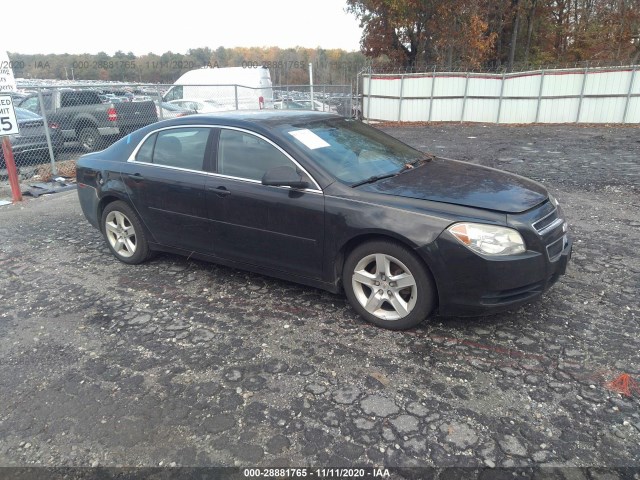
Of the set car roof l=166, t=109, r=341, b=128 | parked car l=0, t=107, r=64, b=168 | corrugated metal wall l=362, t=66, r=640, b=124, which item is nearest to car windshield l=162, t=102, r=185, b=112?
parked car l=0, t=107, r=64, b=168

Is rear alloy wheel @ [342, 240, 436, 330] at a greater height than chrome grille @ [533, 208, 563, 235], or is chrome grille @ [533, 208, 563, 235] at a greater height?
chrome grille @ [533, 208, 563, 235]

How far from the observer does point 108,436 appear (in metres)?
2.60

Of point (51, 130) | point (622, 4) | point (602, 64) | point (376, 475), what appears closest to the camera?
point (376, 475)

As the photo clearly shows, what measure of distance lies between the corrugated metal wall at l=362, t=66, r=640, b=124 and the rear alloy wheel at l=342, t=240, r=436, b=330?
57.8 ft

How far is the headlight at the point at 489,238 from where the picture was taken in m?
3.13

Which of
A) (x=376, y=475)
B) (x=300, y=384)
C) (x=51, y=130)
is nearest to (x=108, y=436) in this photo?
(x=300, y=384)

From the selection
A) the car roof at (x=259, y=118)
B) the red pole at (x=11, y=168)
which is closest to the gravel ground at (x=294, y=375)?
the car roof at (x=259, y=118)

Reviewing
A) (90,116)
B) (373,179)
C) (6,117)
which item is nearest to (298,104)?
(90,116)

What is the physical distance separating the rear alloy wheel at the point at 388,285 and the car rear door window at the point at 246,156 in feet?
3.22

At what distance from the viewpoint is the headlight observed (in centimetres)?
313

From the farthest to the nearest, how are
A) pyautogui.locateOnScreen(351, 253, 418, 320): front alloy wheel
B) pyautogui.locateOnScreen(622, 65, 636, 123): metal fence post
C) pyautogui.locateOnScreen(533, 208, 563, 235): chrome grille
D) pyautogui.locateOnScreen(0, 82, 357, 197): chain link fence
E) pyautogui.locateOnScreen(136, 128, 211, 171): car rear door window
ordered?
pyautogui.locateOnScreen(622, 65, 636, 123): metal fence post, pyautogui.locateOnScreen(0, 82, 357, 197): chain link fence, pyautogui.locateOnScreen(136, 128, 211, 171): car rear door window, pyautogui.locateOnScreen(351, 253, 418, 320): front alloy wheel, pyautogui.locateOnScreen(533, 208, 563, 235): chrome grille

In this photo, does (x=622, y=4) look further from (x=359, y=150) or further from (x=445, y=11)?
(x=359, y=150)

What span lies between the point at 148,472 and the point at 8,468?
2.43ft

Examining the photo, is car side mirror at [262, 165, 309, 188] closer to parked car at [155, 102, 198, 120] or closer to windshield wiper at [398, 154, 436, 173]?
windshield wiper at [398, 154, 436, 173]
